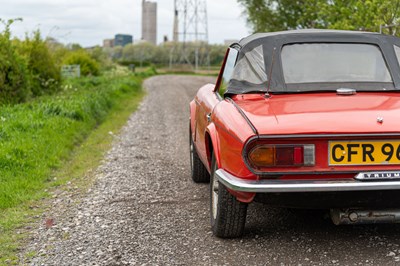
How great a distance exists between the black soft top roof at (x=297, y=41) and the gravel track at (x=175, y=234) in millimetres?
1147

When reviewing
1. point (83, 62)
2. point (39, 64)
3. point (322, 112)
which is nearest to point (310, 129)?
point (322, 112)

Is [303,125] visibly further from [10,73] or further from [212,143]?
[10,73]

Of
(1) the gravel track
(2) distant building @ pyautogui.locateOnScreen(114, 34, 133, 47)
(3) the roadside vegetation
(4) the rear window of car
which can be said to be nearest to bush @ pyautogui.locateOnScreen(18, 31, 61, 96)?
(3) the roadside vegetation

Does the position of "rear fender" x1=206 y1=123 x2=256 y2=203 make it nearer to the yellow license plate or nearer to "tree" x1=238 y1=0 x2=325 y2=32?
the yellow license plate

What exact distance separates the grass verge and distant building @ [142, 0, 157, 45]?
101714 millimetres

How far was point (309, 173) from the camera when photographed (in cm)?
374

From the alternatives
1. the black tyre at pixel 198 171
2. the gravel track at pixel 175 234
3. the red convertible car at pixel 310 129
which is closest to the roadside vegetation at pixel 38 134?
the gravel track at pixel 175 234

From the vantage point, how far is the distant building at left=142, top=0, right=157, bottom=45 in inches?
4472

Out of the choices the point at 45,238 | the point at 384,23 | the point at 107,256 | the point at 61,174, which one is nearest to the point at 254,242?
the point at 107,256

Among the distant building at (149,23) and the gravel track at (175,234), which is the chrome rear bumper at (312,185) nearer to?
the gravel track at (175,234)

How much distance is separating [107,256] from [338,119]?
1.87m

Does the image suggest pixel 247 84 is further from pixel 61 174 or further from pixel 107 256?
pixel 61 174

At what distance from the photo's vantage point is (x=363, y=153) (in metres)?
3.74

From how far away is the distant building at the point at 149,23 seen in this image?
11360 centimetres
